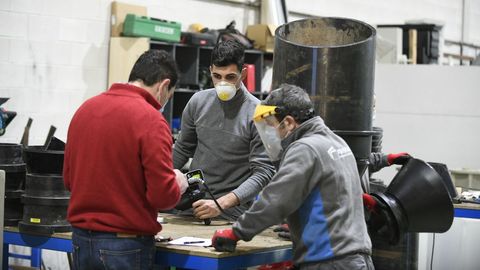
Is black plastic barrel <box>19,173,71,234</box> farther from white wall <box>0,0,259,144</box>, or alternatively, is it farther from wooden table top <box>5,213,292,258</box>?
white wall <box>0,0,259,144</box>

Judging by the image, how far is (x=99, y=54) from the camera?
249 inches

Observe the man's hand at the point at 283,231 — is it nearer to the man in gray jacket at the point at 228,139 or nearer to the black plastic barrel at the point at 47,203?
the man in gray jacket at the point at 228,139

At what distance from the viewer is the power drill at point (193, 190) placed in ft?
10.2

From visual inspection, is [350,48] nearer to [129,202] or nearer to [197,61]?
[129,202]

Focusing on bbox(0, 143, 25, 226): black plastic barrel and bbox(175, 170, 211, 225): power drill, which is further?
bbox(0, 143, 25, 226): black plastic barrel

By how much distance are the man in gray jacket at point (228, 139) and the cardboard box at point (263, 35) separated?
4077 millimetres

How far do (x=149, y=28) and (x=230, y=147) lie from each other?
3.20 metres

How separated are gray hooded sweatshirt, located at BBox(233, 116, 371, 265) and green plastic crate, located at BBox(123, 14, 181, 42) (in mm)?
3840

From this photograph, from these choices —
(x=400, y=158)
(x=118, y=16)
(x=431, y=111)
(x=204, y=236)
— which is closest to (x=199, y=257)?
(x=204, y=236)

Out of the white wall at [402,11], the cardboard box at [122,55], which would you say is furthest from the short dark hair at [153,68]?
the white wall at [402,11]

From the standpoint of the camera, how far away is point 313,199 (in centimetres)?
255

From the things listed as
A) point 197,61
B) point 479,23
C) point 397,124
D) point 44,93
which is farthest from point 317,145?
point 479,23

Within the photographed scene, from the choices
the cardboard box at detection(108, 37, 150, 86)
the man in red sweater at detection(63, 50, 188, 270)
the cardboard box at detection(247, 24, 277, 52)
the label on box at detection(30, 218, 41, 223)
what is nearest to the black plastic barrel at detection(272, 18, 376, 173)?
the man in red sweater at detection(63, 50, 188, 270)

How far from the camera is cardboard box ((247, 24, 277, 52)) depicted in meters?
7.42
